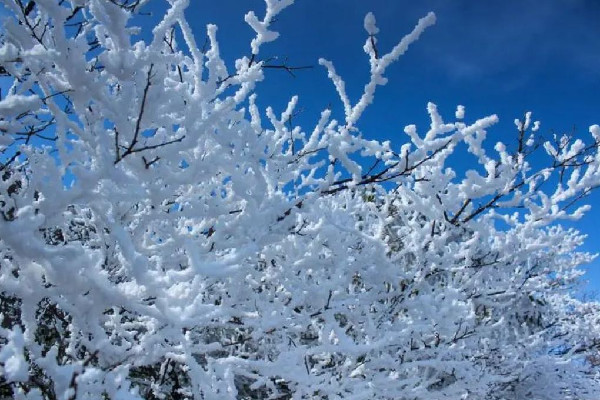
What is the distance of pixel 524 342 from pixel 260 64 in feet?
A: 23.2

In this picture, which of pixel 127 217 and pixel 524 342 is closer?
pixel 127 217

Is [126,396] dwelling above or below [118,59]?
below

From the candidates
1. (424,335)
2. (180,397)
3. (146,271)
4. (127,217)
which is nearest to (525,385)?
(424,335)

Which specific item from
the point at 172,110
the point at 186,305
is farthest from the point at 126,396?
the point at 172,110

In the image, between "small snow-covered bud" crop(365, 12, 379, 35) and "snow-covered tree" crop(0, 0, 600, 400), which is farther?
"small snow-covered bud" crop(365, 12, 379, 35)

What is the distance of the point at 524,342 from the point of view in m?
7.54

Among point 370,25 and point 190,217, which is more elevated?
point 370,25

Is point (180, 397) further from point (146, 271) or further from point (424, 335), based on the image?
point (146, 271)

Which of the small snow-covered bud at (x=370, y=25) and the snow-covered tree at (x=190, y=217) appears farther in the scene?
the small snow-covered bud at (x=370, y=25)

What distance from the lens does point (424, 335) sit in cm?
462

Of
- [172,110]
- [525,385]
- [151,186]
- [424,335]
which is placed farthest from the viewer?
[525,385]

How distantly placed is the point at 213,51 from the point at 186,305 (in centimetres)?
165

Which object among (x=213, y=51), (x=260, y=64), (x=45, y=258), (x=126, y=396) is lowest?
(x=126, y=396)

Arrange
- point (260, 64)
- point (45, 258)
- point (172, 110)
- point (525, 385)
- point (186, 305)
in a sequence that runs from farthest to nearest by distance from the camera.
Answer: point (525, 385), point (260, 64), point (172, 110), point (186, 305), point (45, 258)
